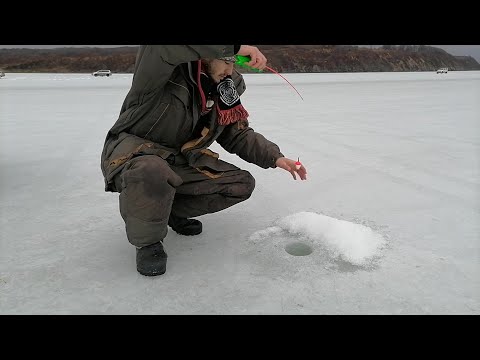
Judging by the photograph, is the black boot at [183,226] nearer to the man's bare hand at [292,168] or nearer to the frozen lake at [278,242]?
the frozen lake at [278,242]

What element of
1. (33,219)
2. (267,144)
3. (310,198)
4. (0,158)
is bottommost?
(0,158)

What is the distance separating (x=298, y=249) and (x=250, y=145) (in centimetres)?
55

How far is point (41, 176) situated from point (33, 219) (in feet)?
2.82

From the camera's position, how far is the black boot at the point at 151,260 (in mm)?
1673

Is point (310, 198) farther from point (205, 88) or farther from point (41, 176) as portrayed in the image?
point (41, 176)

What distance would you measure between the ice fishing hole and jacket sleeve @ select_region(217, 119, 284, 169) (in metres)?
0.39

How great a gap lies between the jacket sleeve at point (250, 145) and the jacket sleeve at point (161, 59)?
50cm

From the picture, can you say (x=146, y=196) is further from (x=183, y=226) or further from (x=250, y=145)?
(x=250, y=145)

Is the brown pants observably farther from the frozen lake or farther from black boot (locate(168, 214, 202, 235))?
black boot (locate(168, 214, 202, 235))

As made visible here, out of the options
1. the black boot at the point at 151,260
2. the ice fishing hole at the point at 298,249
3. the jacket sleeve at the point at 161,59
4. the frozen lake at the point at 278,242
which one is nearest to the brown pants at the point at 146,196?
the black boot at the point at 151,260

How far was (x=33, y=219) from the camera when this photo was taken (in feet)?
7.35

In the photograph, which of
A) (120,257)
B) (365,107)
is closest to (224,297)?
(120,257)

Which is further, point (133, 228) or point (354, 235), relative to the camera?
point (354, 235)

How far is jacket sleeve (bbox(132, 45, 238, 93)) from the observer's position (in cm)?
133
